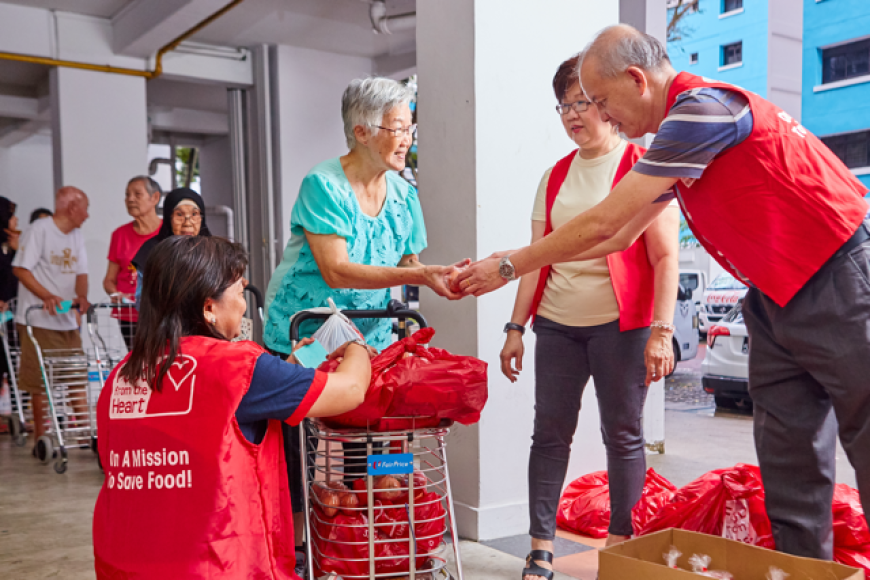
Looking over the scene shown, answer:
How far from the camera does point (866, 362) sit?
1.40m

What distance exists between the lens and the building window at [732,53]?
264 inches

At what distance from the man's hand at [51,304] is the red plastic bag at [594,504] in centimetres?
349

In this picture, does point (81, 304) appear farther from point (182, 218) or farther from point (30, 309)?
point (182, 218)

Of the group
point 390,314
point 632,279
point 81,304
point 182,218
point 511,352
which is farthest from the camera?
point 81,304

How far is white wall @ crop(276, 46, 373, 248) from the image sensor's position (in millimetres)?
7336

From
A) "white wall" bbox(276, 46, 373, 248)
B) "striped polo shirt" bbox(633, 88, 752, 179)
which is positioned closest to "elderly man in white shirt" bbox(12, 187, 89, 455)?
"white wall" bbox(276, 46, 373, 248)

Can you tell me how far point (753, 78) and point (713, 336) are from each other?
2052mm

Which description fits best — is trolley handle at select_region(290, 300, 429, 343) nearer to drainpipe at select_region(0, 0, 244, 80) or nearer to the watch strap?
the watch strap

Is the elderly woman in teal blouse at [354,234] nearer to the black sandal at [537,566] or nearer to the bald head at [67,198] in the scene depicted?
the black sandal at [537,566]

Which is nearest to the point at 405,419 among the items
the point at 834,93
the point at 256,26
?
the point at 256,26

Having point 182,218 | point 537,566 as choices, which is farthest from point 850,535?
point 182,218

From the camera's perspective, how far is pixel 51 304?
4691mm

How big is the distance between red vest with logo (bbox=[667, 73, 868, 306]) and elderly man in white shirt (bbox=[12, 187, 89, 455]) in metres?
4.40

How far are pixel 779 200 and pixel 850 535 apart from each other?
A: 1.19m
